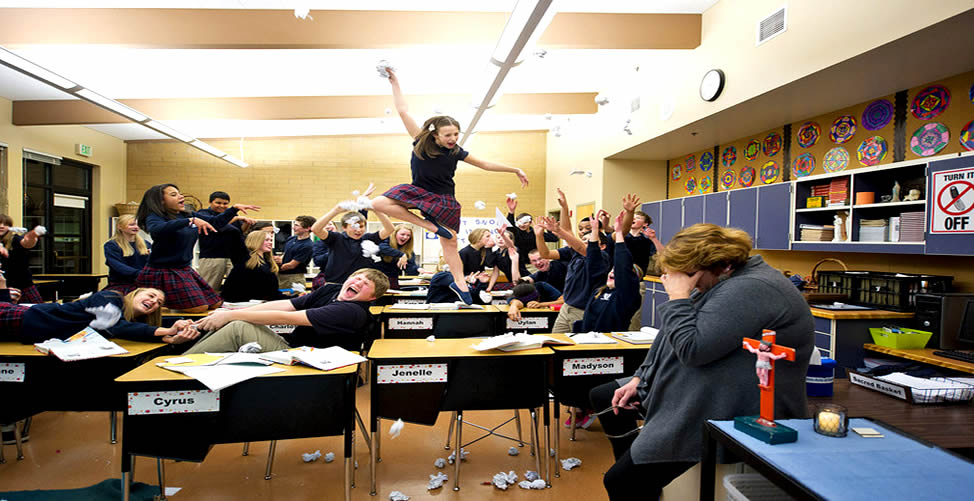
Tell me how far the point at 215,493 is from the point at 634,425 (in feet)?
7.21

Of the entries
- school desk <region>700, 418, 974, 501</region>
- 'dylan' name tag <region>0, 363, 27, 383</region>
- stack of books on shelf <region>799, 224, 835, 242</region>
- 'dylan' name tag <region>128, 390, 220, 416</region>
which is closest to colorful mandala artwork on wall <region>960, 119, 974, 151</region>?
stack of books on shelf <region>799, 224, 835, 242</region>

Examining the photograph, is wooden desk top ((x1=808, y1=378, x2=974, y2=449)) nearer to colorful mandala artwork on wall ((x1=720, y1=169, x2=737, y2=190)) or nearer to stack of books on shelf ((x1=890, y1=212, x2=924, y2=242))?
stack of books on shelf ((x1=890, y1=212, x2=924, y2=242))

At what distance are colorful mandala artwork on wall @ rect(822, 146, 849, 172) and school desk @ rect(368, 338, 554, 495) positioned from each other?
4.32 m

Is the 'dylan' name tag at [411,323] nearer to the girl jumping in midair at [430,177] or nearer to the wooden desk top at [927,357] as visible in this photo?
the girl jumping in midair at [430,177]

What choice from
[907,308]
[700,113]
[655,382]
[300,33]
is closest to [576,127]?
[700,113]

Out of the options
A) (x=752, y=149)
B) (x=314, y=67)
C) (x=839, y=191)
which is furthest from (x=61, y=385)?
(x=752, y=149)

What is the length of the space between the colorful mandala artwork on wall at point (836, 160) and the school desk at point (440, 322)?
3970 millimetres

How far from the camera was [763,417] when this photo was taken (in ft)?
4.70

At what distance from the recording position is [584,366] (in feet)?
9.47

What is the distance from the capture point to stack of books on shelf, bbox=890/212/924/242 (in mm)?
3891

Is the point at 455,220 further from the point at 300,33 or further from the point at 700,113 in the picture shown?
the point at 700,113

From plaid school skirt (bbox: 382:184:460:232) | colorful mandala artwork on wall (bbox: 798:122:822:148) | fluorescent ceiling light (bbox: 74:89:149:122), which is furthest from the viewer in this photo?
fluorescent ceiling light (bbox: 74:89:149:122)

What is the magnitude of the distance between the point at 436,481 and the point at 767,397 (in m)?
1.92

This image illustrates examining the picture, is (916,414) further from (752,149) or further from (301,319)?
(752,149)
